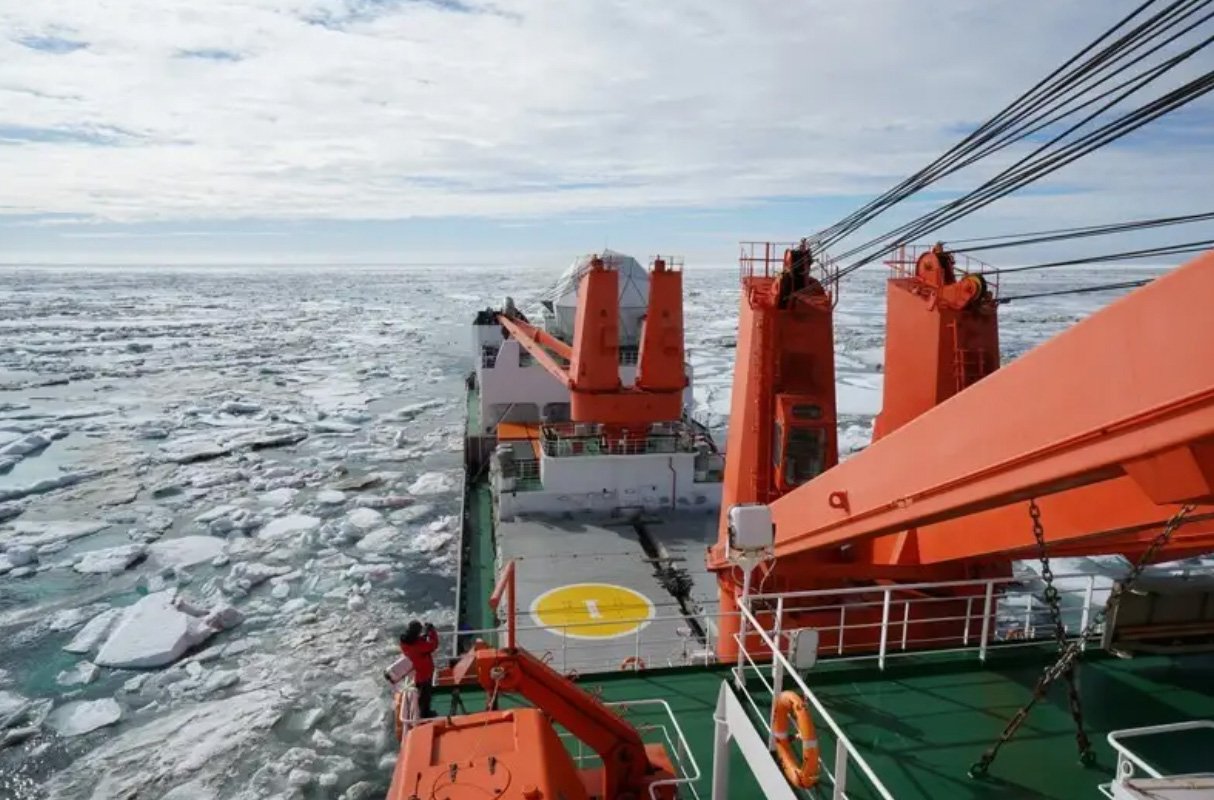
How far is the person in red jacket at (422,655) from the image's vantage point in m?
4.38

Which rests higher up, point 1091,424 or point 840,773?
point 1091,424

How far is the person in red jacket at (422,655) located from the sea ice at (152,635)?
6.89 m

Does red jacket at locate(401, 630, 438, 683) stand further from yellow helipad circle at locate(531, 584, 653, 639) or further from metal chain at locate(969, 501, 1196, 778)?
yellow helipad circle at locate(531, 584, 653, 639)

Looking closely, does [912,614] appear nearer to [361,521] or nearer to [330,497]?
[361,521]

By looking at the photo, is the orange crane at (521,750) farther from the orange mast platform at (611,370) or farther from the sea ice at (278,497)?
the sea ice at (278,497)

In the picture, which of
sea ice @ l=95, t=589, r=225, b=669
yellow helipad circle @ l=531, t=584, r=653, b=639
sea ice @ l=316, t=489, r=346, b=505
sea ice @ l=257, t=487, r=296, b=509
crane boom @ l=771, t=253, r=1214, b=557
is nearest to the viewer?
crane boom @ l=771, t=253, r=1214, b=557

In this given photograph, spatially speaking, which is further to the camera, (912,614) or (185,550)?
(185,550)

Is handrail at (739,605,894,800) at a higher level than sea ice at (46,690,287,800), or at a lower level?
higher

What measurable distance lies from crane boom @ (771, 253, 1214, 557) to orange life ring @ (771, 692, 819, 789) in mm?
1009

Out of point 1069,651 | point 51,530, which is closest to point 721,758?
point 1069,651

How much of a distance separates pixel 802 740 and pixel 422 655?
88.4 inches

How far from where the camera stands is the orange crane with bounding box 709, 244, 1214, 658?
2.16 meters

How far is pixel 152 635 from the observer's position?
1007 centimetres

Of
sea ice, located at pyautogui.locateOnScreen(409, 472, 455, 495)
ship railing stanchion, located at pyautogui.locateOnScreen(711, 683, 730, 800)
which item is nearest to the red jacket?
ship railing stanchion, located at pyautogui.locateOnScreen(711, 683, 730, 800)
